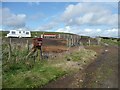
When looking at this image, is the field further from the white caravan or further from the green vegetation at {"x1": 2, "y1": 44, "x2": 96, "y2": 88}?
the white caravan

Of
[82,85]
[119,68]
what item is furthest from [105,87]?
[119,68]

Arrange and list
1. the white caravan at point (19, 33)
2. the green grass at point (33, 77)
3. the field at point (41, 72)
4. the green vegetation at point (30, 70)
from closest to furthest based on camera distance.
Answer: the green grass at point (33, 77), the green vegetation at point (30, 70), the field at point (41, 72), the white caravan at point (19, 33)

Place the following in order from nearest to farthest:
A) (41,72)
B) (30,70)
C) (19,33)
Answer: (41,72)
(30,70)
(19,33)

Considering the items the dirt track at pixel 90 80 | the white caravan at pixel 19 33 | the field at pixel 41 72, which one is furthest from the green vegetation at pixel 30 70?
the white caravan at pixel 19 33

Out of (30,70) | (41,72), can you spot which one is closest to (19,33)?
(30,70)

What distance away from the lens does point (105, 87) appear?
601 inches

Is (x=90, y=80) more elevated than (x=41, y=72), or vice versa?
(x=41, y=72)

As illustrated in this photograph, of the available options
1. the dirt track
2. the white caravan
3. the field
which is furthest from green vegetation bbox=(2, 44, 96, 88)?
the white caravan

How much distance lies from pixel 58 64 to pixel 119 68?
15.6 feet

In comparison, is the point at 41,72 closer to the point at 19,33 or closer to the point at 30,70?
the point at 30,70

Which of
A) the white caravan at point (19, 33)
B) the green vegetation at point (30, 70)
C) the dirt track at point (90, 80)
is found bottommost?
the dirt track at point (90, 80)

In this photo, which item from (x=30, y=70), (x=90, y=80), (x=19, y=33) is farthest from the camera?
(x=19, y=33)

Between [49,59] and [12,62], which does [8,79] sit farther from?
[49,59]

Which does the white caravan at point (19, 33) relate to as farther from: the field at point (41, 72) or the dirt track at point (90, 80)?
the dirt track at point (90, 80)
